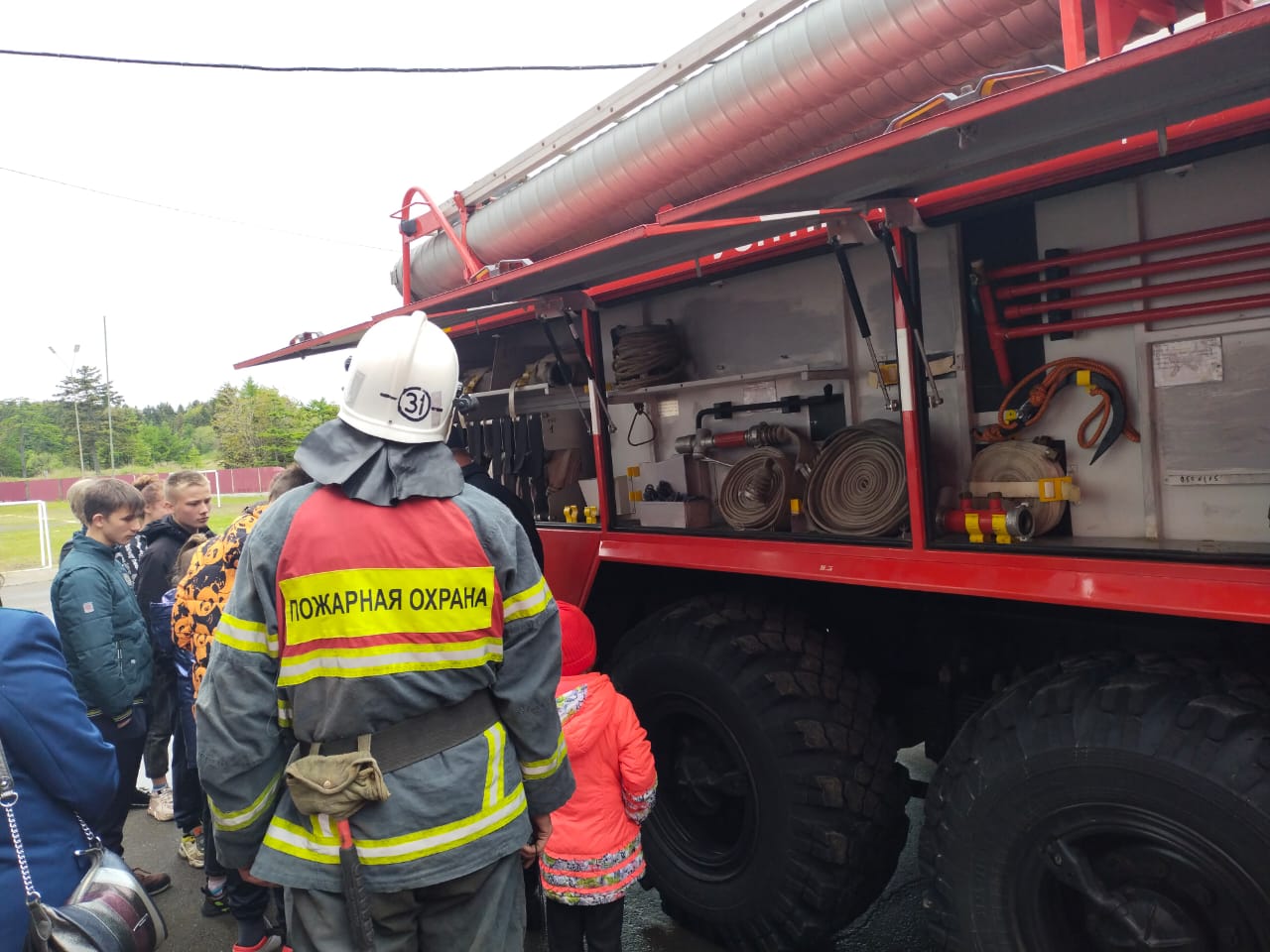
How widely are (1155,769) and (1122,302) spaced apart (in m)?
1.32

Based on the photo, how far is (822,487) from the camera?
3291 mm

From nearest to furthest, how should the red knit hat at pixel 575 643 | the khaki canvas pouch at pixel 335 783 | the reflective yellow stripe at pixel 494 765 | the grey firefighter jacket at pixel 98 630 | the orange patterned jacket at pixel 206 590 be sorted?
the khaki canvas pouch at pixel 335 783
the reflective yellow stripe at pixel 494 765
the red knit hat at pixel 575 643
the orange patterned jacket at pixel 206 590
the grey firefighter jacket at pixel 98 630

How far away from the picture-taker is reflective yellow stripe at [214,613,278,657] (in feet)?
6.18

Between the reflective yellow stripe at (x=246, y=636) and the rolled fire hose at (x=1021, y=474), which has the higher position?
the rolled fire hose at (x=1021, y=474)

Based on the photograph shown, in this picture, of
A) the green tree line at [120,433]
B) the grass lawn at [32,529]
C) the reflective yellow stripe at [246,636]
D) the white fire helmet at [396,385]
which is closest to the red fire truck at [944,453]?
the white fire helmet at [396,385]

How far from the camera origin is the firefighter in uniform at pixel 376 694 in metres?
1.86

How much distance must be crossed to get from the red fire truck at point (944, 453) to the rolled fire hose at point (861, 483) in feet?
0.05

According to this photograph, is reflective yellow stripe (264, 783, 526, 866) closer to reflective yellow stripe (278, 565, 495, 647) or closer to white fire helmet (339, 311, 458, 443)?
reflective yellow stripe (278, 565, 495, 647)

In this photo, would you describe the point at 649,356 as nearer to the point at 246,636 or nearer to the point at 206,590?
the point at 206,590

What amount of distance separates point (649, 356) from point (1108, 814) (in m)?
2.45

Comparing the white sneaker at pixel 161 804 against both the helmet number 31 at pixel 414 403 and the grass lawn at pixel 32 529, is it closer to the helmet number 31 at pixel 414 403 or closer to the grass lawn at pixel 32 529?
the helmet number 31 at pixel 414 403

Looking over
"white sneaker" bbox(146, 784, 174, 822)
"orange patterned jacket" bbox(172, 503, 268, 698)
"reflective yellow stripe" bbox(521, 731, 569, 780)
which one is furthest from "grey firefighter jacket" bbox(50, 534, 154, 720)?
→ "reflective yellow stripe" bbox(521, 731, 569, 780)

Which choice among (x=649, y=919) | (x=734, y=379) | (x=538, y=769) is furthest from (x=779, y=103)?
(x=649, y=919)

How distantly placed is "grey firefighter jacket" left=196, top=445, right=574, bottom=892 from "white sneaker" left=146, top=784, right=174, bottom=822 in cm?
381
